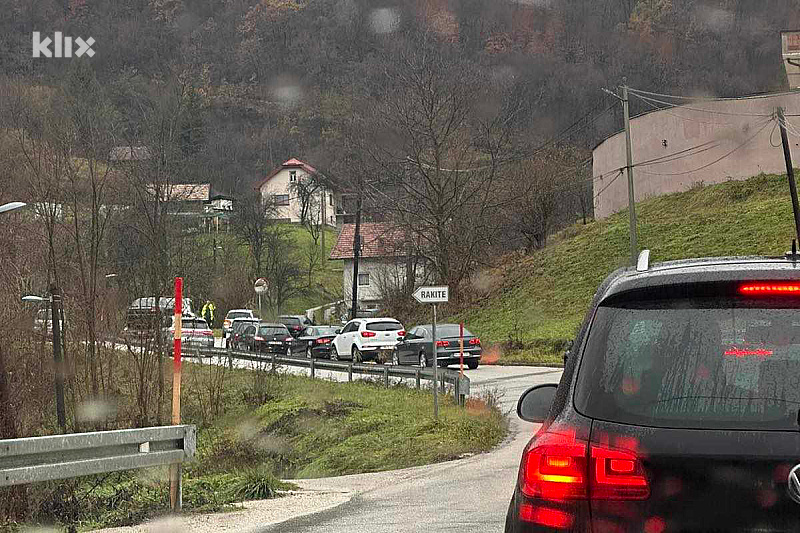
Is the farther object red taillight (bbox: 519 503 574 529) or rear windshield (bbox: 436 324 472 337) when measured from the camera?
rear windshield (bbox: 436 324 472 337)

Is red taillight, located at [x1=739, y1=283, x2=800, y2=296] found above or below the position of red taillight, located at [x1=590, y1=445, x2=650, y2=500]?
above

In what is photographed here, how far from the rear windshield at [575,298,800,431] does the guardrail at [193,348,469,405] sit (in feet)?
64.6

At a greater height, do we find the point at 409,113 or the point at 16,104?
the point at 409,113

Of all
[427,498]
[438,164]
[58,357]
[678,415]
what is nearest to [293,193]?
[438,164]

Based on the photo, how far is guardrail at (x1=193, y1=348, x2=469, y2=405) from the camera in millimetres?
23641

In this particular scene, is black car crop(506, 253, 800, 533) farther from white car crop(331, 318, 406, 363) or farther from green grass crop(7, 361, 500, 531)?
white car crop(331, 318, 406, 363)

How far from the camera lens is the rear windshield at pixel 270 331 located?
49.8 metres

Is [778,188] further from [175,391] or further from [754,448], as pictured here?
[754,448]

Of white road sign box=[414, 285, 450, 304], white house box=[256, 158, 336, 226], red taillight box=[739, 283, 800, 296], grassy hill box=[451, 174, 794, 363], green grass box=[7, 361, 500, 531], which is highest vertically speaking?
white house box=[256, 158, 336, 226]

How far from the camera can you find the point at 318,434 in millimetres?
25031

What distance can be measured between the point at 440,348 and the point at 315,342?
440 inches

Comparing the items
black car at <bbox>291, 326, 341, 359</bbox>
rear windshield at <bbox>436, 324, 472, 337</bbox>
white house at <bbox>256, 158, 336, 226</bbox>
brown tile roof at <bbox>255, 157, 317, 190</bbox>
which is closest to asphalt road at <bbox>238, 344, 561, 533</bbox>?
rear windshield at <bbox>436, 324, 472, 337</bbox>

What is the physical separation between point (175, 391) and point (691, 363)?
8367 millimetres

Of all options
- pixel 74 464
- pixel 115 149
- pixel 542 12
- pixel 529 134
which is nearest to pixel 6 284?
pixel 115 149
